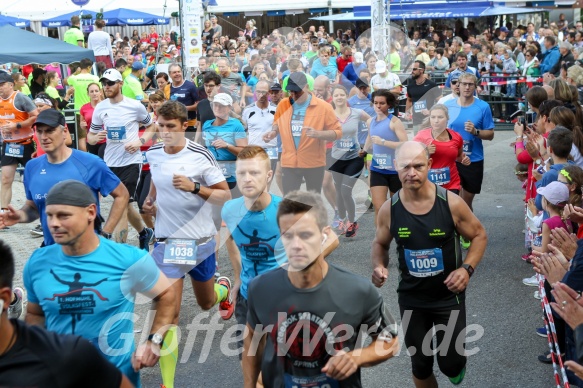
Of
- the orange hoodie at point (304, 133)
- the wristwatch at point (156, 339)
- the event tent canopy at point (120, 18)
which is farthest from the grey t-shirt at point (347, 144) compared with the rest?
the event tent canopy at point (120, 18)

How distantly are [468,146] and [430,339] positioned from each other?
4.98 meters

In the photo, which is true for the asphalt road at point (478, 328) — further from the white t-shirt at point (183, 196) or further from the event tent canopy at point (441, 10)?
the event tent canopy at point (441, 10)

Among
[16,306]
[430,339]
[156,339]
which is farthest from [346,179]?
[156,339]

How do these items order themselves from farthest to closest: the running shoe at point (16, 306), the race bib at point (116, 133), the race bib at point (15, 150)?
1. the race bib at point (15, 150)
2. the race bib at point (116, 133)
3. the running shoe at point (16, 306)

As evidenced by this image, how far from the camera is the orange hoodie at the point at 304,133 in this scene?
9961 millimetres

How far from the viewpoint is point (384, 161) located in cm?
958

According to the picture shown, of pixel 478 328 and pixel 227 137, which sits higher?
pixel 227 137

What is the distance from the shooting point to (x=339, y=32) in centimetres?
3750

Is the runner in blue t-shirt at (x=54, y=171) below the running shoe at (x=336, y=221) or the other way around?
the other way around

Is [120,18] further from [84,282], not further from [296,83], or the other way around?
[84,282]

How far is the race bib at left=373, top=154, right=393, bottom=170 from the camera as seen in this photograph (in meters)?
9.56

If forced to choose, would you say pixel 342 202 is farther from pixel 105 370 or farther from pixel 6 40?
pixel 6 40

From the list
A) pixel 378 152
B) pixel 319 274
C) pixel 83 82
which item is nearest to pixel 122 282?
pixel 319 274

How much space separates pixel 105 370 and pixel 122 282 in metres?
1.44
